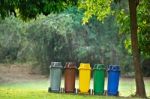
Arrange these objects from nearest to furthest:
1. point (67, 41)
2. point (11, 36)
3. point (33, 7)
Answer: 1. point (33, 7)
2. point (67, 41)
3. point (11, 36)

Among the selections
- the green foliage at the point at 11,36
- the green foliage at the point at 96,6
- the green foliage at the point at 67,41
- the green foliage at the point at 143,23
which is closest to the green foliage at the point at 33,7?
the green foliage at the point at 96,6

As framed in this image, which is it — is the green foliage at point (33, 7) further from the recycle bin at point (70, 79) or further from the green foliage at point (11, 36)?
the green foliage at point (11, 36)

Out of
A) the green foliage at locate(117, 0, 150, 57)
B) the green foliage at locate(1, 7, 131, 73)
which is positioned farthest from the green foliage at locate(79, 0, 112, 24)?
the green foliage at locate(1, 7, 131, 73)

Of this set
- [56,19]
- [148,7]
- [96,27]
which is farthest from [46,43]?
[148,7]

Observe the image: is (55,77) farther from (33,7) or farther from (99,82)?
(33,7)

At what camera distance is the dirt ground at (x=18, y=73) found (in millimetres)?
40581

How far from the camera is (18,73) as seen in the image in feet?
148

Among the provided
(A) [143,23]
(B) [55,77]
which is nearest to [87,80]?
(B) [55,77]

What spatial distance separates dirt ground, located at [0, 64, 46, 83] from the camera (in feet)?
133

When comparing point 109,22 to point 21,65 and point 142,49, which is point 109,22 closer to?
point 21,65

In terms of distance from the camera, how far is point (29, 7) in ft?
39.7

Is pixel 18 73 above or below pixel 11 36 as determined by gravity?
below

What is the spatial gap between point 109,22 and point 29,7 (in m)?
33.5

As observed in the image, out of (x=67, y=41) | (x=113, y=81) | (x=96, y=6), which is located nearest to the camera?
(x=113, y=81)
